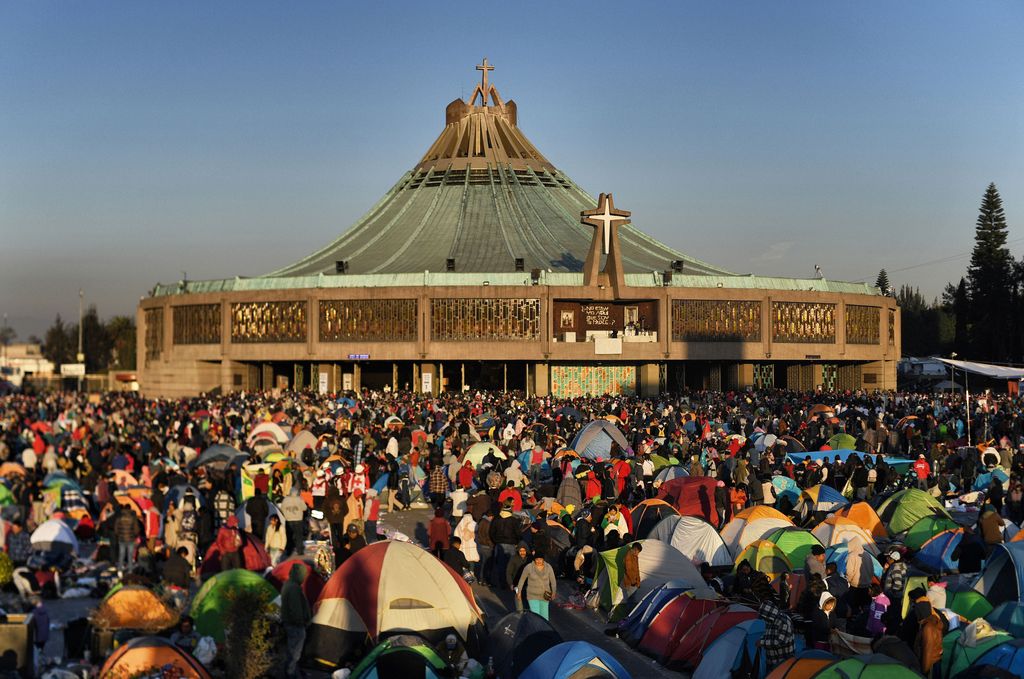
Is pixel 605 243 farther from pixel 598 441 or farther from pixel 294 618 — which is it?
pixel 294 618

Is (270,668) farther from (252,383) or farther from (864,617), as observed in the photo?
(252,383)

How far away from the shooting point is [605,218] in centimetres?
5775

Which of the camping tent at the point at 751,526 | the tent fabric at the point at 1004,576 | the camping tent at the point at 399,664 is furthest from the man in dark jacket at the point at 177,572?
the tent fabric at the point at 1004,576

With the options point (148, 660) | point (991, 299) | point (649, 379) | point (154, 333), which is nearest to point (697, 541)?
point (148, 660)

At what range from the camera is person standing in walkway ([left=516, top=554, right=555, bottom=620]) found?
13.3 m

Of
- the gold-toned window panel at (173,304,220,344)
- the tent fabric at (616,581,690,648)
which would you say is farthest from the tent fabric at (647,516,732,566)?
the gold-toned window panel at (173,304,220,344)

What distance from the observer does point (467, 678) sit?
11.2 metres

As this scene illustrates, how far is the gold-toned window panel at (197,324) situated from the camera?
211 ft

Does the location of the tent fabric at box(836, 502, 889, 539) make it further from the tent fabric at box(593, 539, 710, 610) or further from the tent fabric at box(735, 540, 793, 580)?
the tent fabric at box(593, 539, 710, 610)

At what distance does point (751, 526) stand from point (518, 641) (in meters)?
5.64

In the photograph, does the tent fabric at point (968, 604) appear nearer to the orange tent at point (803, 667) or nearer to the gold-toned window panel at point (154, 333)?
the orange tent at point (803, 667)

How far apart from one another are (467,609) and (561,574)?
4.04 meters

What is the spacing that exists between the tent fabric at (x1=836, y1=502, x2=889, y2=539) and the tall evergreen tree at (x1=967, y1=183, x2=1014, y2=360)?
72817 millimetres

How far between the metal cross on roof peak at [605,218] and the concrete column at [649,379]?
21.2 ft
